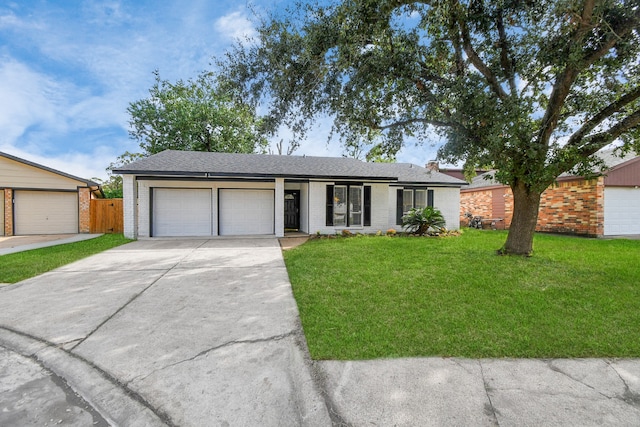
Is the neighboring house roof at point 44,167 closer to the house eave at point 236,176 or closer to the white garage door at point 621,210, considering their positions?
the house eave at point 236,176

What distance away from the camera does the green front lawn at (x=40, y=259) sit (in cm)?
569

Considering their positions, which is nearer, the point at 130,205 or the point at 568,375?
the point at 568,375

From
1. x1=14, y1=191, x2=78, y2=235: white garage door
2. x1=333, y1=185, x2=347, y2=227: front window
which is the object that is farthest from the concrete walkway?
x1=14, y1=191, x2=78, y2=235: white garage door

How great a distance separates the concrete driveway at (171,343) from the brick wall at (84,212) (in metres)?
9.52

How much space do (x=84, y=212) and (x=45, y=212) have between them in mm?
1678

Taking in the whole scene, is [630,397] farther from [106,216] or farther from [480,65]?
[106,216]

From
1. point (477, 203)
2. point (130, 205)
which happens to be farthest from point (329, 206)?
point (477, 203)

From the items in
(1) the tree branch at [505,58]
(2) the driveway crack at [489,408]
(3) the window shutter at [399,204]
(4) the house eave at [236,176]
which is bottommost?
(2) the driveway crack at [489,408]

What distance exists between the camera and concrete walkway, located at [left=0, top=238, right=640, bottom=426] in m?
1.96

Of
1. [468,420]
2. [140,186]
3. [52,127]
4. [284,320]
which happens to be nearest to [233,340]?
[284,320]

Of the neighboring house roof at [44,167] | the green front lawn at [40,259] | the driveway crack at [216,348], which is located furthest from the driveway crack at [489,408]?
the neighboring house roof at [44,167]

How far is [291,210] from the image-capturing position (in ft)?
47.8

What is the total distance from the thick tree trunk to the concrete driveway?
6.18m

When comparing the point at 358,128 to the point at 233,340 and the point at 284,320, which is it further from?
the point at 233,340
